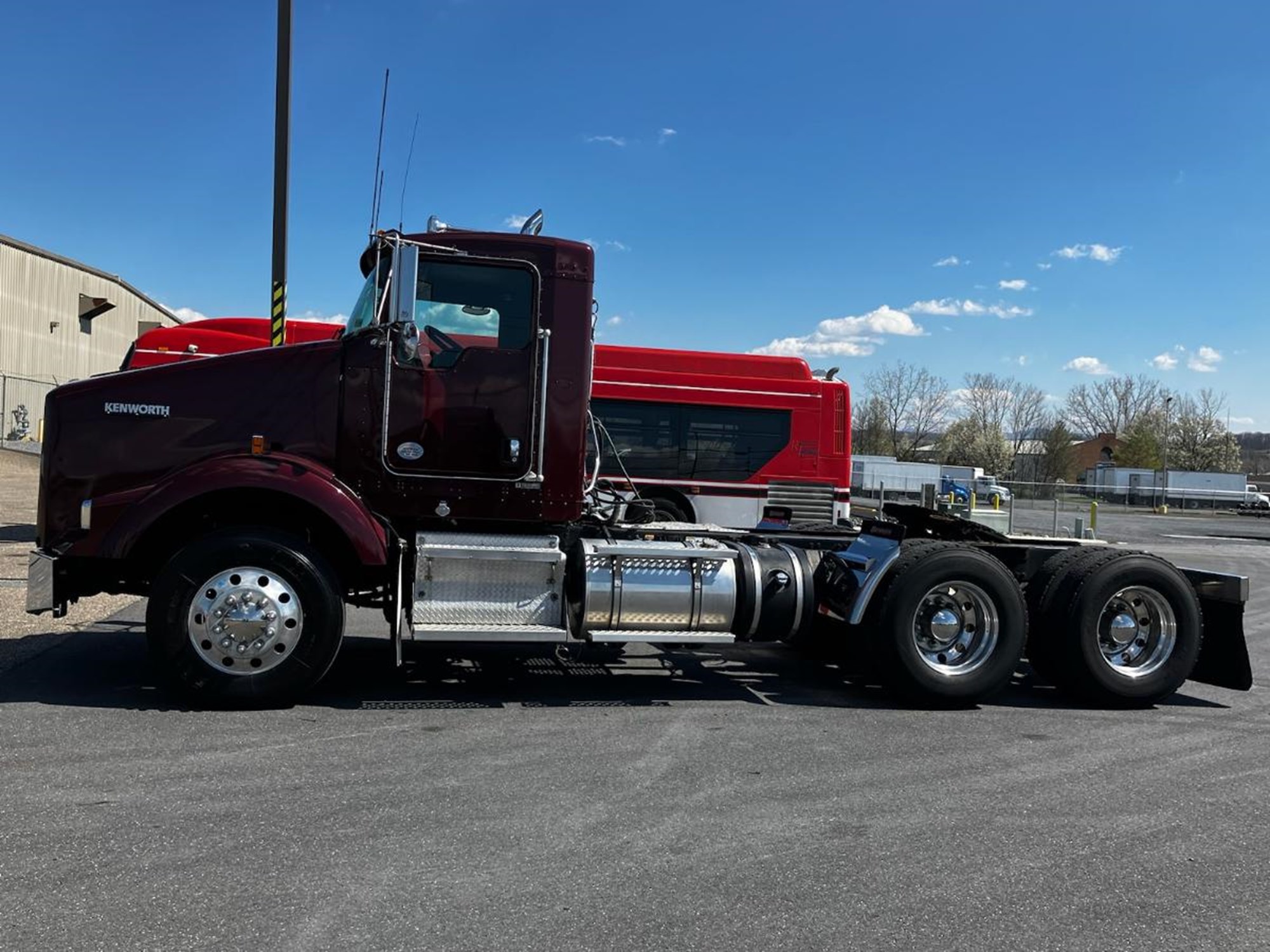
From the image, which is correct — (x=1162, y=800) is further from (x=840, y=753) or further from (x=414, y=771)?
(x=414, y=771)

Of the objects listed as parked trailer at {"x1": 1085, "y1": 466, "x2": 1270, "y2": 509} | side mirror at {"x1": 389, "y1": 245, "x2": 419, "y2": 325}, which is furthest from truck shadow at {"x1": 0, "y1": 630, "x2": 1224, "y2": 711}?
parked trailer at {"x1": 1085, "y1": 466, "x2": 1270, "y2": 509}

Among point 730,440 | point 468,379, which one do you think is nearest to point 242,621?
point 468,379

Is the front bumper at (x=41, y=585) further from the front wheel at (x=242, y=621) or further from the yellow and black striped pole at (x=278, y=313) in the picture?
the yellow and black striped pole at (x=278, y=313)

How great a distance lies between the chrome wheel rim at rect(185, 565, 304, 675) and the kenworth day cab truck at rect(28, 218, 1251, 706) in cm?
1

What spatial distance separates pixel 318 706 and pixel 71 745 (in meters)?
1.34

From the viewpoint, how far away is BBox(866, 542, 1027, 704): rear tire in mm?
6293

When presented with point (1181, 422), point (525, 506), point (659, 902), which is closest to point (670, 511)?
point (525, 506)

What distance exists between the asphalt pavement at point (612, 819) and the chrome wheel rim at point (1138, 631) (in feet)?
1.20

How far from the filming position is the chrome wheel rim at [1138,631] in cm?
667

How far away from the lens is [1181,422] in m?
77.2

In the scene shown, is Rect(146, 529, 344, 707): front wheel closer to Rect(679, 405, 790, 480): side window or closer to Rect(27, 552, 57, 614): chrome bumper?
Rect(27, 552, 57, 614): chrome bumper

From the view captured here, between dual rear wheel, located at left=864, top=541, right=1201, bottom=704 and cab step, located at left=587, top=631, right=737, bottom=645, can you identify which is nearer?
cab step, located at left=587, top=631, right=737, bottom=645

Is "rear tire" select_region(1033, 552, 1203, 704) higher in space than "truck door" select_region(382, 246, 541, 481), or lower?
lower

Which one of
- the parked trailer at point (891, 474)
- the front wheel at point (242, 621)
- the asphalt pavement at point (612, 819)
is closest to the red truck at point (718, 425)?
the asphalt pavement at point (612, 819)
